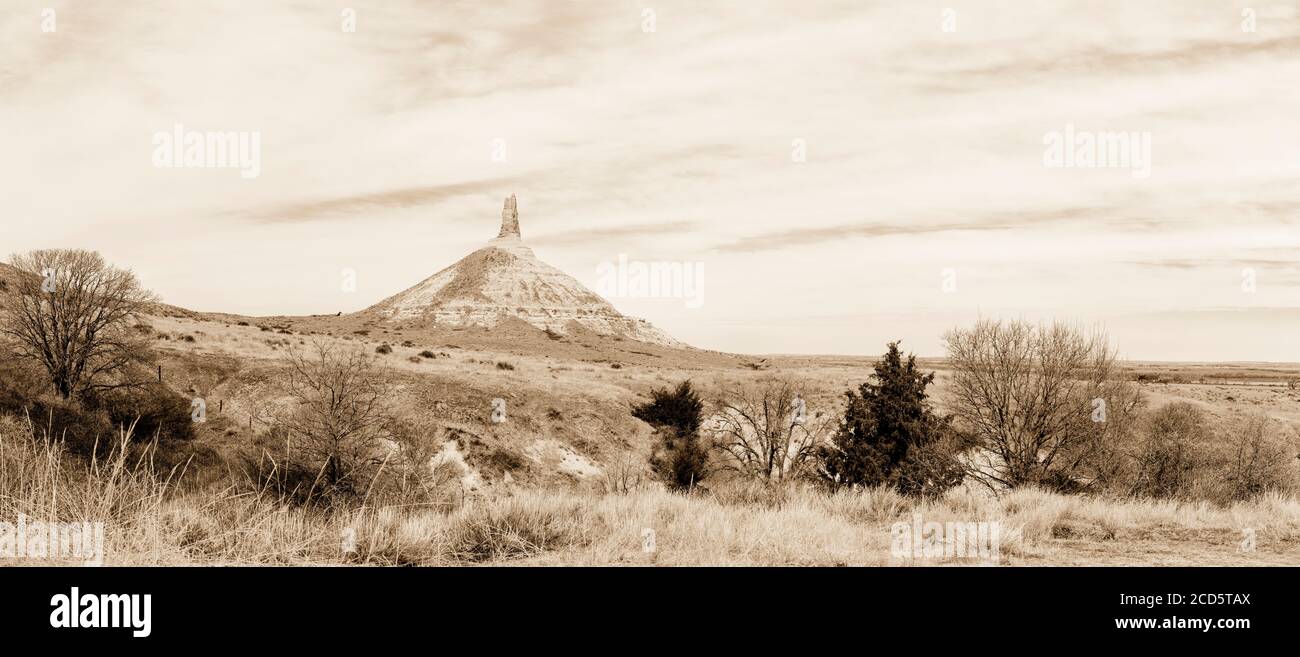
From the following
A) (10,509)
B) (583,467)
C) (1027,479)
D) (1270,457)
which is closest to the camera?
(10,509)

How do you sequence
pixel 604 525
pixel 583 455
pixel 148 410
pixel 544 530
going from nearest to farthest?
1. pixel 544 530
2. pixel 604 525
3. pixel 148 410
4. pixel 583 455

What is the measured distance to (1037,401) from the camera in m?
31.1

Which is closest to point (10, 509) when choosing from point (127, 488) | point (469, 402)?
point (127, 488)

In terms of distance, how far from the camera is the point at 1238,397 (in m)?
76.6

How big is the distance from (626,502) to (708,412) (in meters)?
48.0

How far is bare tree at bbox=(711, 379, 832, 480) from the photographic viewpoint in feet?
135

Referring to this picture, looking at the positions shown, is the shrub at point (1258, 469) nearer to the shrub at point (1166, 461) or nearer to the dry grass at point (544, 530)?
the shrub at point (1166, 461)

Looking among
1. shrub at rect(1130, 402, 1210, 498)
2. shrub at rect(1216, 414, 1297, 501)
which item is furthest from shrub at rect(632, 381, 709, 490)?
shrub at rect(1216, 414, 1297, 501)

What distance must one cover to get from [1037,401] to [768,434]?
15591 mm

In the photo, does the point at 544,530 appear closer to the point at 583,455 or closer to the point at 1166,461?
the point at 1166,461

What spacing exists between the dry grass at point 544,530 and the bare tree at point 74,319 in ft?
117

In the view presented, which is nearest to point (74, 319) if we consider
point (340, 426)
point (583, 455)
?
point (340, 426)

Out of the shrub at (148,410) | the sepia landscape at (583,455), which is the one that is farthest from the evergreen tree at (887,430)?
the shrub at (148,410)
